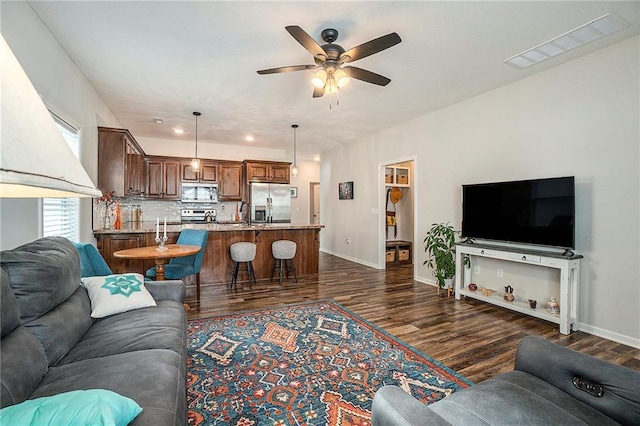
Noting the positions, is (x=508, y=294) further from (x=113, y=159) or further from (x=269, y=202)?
(x=113, y=159)

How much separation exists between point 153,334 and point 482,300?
3.89 meters

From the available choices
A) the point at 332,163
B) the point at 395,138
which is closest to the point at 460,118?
the point at 395,138

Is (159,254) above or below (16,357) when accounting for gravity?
above

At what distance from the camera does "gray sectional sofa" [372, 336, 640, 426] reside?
105 centimetres

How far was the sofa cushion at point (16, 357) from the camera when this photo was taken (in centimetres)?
109

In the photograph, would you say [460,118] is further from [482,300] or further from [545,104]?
[482,300]

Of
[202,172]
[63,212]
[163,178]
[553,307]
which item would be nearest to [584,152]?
[553,307]

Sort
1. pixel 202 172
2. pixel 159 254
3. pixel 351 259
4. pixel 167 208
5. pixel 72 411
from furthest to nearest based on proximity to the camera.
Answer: pixel 351 259
pixel 167 208
pixel 202 172
pixel 159 254
pixel 72 411

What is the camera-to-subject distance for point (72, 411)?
86 cm

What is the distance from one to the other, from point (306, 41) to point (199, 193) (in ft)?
17.5

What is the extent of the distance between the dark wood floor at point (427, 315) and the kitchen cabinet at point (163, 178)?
9.47 feet

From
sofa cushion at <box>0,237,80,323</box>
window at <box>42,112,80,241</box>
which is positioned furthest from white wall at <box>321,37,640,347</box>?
window at <box>42,112,80,241</box>

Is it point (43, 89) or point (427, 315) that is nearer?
point (43, 89)

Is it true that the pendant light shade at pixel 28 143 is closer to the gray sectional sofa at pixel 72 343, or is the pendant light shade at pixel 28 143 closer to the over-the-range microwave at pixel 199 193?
the gray sectional sofa at pixel 72 343
